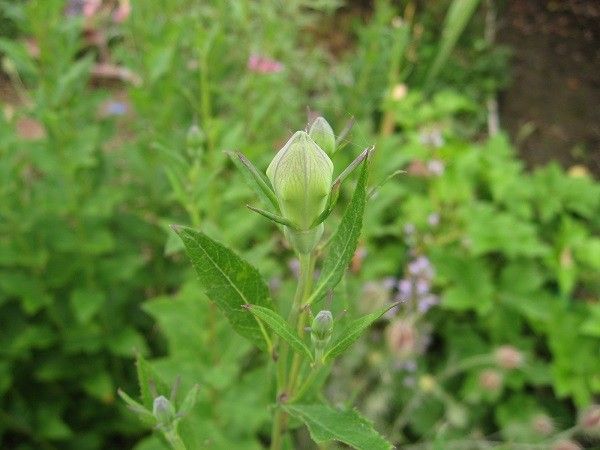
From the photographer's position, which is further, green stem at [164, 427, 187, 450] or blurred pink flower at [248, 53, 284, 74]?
blurred pink flower at [248, 53, 284, 74]

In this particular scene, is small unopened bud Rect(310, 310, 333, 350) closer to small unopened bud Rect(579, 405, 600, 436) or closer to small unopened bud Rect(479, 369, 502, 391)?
small unopened bud Rect(579, 405, 600, 436)

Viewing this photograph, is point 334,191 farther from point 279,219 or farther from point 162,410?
point 162,410

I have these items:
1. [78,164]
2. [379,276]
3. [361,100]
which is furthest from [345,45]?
[78,164]

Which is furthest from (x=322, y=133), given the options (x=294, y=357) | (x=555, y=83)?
(x=555, y=83)

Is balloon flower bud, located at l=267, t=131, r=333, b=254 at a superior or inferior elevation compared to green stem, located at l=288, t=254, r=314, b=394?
superior

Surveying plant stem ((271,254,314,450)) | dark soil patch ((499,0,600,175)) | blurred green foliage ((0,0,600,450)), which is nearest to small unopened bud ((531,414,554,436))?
blurred green foliage ((0,0,600,450))

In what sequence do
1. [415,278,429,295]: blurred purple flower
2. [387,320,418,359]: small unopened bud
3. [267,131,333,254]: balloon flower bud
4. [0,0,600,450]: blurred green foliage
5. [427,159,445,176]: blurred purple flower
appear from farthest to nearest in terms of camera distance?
[427,159,445,176]: blurred purple flower
[415,278,429,295]: blurred purple flower
[387,320,418,359]: small unopened bud
[0,0,600,450]: blurred green foliage
[267,131,333,254]: balloon flower bud
